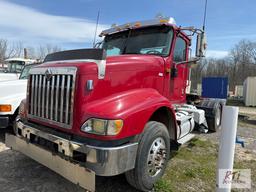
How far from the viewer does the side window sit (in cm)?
450

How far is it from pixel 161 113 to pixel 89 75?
1.39 metres

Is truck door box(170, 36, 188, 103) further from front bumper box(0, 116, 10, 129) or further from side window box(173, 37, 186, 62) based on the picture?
front bumper box(0, 116, 10, 129)

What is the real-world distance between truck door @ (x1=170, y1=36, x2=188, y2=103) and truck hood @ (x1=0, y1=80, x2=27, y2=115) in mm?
3452

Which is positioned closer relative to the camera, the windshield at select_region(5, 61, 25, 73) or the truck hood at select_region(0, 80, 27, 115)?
the truck hood at select_region(0, 80, 27, 115)

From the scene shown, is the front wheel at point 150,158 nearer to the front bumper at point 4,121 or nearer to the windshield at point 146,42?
the windshield at point 146,42

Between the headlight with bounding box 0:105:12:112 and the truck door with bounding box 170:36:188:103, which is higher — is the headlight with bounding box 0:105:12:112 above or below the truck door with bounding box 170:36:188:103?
below

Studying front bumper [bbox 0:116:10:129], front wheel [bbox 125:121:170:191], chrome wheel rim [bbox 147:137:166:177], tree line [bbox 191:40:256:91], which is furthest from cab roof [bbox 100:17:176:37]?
tree line [bbox 191:40:256:91]

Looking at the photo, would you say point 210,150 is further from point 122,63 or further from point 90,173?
point 90,173

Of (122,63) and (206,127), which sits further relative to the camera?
(206,127)

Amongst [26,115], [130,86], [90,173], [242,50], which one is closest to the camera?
[90,173]

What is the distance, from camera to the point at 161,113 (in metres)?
3.68

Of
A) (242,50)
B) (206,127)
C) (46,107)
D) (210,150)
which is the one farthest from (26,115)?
(242,50)

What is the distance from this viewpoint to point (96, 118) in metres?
2.69

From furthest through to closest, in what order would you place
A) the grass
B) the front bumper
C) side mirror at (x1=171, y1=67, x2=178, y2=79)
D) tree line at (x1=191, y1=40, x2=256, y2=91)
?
tree line at (x1=191, y1=40, x2=256, y2=91), the front bumper, side mirror at (x1=171, y1=67, x2=178, y2=79), the grass
